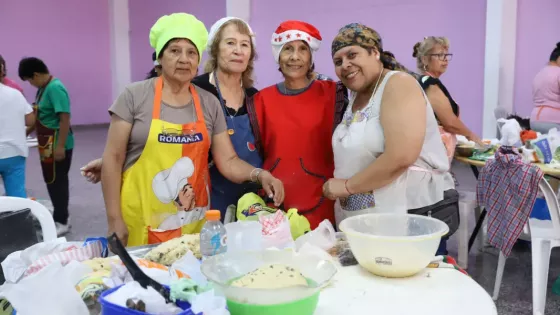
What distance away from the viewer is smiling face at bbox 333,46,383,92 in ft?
6.84

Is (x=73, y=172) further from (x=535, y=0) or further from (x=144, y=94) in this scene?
(x=535, y=0)

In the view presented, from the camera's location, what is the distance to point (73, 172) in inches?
307

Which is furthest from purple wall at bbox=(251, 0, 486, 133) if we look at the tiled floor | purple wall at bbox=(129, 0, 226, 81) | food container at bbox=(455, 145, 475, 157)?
purple wall at bbox=(129, 0, 226, 81)

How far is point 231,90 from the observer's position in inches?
101

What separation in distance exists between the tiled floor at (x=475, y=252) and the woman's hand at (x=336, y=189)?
0.69 m

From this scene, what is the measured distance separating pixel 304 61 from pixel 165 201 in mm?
873

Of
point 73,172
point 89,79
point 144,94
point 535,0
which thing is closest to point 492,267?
point 144,94

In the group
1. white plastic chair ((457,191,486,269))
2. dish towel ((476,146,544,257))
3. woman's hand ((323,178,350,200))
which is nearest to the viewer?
woman's hand ((323,178,350,200))

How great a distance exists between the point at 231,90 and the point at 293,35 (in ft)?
1.38

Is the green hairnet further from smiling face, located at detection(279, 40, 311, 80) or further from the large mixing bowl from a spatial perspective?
the large mixing bowl

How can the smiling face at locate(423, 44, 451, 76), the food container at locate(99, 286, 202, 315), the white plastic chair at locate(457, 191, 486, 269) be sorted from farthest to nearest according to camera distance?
the smiling face at locate(423, 44, 451, 76)
the white plastic chair at locate(457, 191, 486, 269)
the food container at locate(99, 286, 202, 315)

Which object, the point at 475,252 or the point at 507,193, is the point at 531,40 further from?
the point at 507,193

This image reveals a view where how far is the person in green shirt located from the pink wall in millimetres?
A: 6787

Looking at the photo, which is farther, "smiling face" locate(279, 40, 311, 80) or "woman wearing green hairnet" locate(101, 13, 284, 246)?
"smiling face" locate(279, 40, 311, 80)
